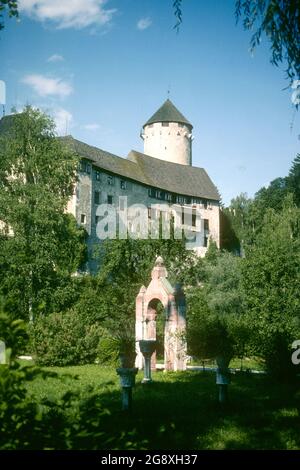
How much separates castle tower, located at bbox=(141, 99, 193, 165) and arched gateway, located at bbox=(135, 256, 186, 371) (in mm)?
47456

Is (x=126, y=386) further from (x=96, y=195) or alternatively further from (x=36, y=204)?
(x=96, y=195)

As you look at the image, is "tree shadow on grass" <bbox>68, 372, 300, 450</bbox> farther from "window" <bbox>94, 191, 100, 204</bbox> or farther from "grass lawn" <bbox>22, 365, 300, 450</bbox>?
"window" <bbox>94, 191, 100, 204</bbox>

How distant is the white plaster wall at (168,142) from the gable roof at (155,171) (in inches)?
115

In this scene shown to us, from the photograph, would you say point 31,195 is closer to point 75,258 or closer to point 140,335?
point 75,258

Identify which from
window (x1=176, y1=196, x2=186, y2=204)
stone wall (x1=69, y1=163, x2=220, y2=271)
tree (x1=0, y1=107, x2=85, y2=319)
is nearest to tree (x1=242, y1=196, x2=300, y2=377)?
tree (x1=0, y1=107, x2=85, y2=319)

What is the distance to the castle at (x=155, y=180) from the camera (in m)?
48.4

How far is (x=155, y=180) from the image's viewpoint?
59.6 meters

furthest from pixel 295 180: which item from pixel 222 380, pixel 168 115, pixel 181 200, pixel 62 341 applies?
pixel 222 380

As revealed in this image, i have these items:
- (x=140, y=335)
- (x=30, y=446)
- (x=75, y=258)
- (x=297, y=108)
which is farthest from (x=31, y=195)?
(x=30, y=446)

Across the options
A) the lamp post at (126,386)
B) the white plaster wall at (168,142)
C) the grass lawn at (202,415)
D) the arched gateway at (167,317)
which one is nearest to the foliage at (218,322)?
the arched gateway at (167,317)

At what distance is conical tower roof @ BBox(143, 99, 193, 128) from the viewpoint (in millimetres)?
68875

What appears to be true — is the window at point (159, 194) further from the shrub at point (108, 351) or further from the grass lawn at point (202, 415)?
the grass lawn at point (202, 415)

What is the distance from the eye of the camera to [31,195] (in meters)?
31.8
